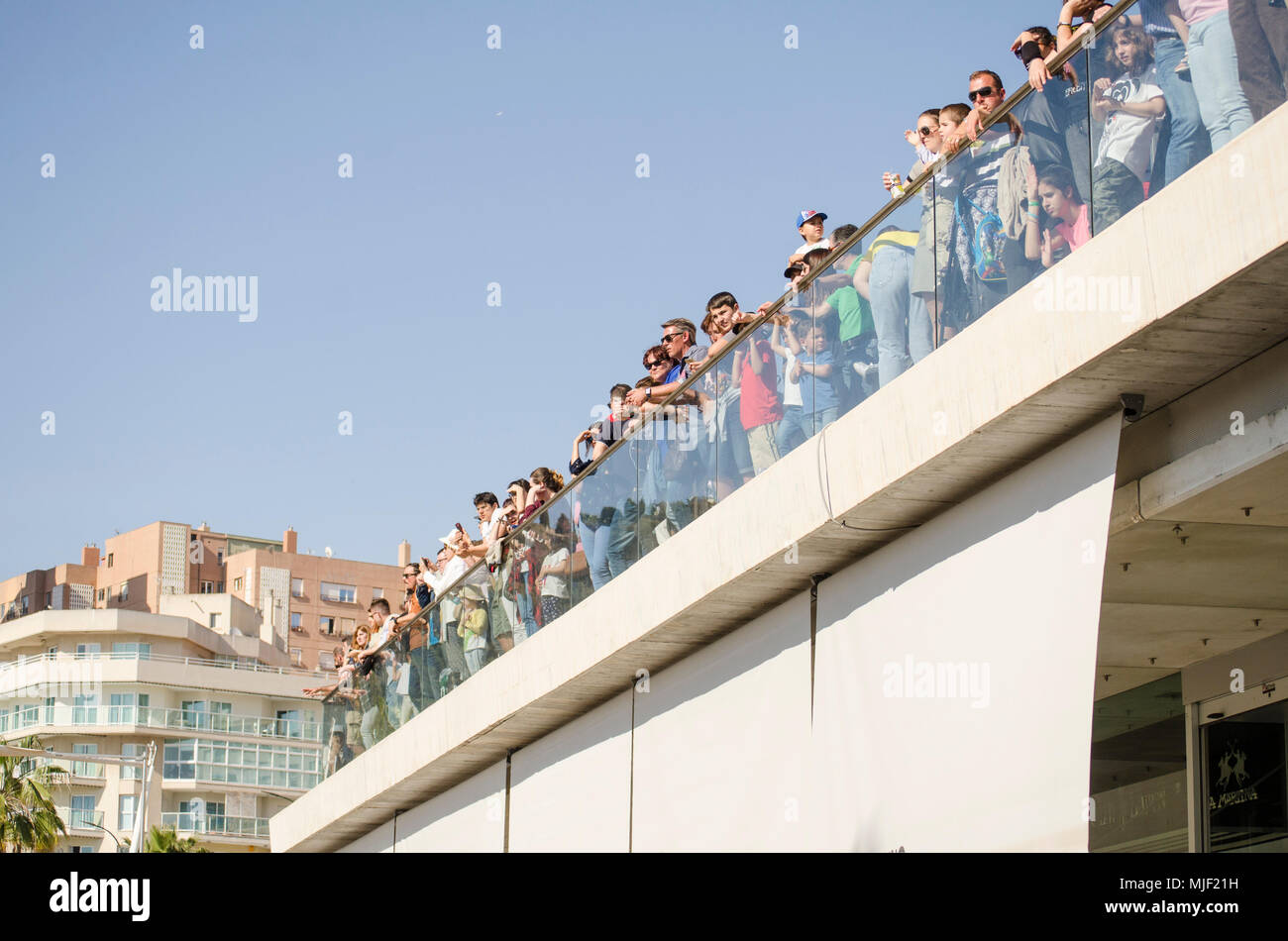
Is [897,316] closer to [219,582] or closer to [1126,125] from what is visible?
[1126,125]

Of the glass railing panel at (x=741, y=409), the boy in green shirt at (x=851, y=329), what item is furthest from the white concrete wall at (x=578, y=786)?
the boy in green shirt at (x=851, y=329)

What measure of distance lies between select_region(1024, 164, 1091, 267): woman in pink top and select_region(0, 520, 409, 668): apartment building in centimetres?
9236

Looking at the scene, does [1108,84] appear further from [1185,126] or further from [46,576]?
[46,576]

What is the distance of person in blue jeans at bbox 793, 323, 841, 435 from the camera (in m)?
11.0

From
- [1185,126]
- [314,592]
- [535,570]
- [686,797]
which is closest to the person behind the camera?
[1185,126]

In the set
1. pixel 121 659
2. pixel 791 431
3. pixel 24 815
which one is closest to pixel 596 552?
pixel 791 431

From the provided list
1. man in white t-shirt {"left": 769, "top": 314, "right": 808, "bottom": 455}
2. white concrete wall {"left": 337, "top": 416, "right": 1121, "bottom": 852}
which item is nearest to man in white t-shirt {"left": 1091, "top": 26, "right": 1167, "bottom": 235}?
white concrete wall {"left": 337, "top": 416, "right": 1121, "bottom": 852}

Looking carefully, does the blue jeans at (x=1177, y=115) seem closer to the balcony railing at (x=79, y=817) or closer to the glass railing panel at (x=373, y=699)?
the glass railing panel at (x=373, y=699)

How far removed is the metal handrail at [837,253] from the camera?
8.44m

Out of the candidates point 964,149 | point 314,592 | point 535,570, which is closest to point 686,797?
point 535,570

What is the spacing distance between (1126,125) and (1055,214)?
0.73m

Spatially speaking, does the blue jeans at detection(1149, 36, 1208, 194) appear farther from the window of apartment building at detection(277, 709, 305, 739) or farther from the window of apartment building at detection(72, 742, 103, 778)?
the window of apartment building at detection(277, 709, 305, 739)

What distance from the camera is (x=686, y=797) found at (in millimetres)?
14141
